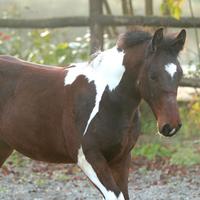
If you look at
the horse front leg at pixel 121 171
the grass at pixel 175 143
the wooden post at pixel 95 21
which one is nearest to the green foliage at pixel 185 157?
the grass at pixel 175 143

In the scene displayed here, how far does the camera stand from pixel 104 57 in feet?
18.6

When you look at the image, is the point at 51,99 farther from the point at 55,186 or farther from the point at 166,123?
the point at 55,186

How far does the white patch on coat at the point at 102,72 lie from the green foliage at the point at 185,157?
11.0ft

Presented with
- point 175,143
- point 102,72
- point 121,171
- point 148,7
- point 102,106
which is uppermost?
point 102,72

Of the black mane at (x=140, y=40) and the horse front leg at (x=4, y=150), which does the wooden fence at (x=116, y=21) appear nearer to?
the horse front leg at (x=4, y=150)

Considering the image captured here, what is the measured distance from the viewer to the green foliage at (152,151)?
9.20 metres

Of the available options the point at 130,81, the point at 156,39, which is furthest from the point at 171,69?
the point at 130,81

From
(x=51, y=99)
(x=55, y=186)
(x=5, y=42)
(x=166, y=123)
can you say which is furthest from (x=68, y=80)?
(x=5, y=42)

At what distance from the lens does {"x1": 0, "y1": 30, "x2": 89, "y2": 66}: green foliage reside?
10695 millimetres

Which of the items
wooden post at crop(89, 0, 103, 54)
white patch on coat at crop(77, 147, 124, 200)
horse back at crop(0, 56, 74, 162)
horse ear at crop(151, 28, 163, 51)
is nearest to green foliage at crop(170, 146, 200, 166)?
wooden post at crop(89, 0, 103, 54)

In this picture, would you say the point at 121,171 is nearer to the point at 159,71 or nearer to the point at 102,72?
the point at 102,72

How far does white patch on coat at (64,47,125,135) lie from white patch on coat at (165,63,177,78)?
436mm

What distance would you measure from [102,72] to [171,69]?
648 mm

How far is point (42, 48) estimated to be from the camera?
1111 cm
